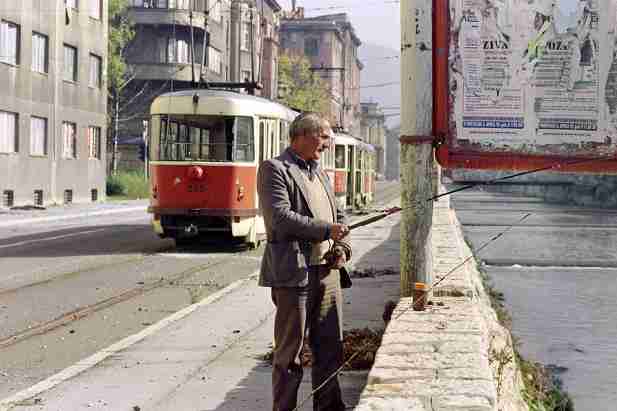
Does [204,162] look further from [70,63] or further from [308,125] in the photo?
[70,63]

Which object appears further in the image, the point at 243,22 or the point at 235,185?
the point at 243,22

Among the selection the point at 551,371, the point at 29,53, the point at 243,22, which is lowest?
the point at 551,371

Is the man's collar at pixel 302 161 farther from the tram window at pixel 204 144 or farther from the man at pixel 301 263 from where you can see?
the tram window at pixel 204 144

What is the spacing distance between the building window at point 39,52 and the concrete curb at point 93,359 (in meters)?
27.5

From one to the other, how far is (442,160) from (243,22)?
6348 centimetres

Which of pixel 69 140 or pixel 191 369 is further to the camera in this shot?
pixel 69 140

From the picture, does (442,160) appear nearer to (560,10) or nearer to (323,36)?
(560,10)

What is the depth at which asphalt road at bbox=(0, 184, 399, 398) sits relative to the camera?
29.6 feet

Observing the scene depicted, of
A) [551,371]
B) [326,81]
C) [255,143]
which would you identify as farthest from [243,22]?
[551,371]

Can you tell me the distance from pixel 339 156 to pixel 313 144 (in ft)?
92.8

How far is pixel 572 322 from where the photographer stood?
1230cm

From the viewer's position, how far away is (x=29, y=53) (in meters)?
36.8

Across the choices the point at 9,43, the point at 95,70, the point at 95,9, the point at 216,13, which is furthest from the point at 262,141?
the point at 216,13

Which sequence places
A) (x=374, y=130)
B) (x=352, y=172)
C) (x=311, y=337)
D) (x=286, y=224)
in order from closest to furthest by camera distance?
(x=286, y=224), (x=311, y=337), (x=352, y=172), (x=374, y=130)
